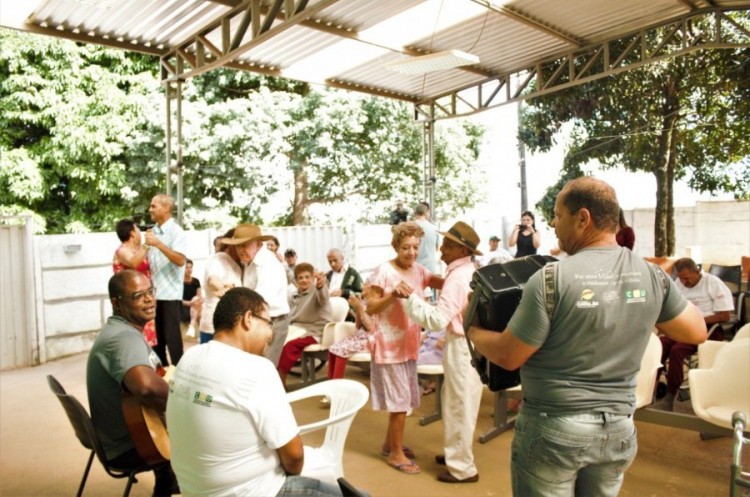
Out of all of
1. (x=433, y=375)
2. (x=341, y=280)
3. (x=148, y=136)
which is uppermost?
(x=148, y=136)

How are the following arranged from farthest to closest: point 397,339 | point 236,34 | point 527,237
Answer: point 527,237, point 236,34, point 397,339

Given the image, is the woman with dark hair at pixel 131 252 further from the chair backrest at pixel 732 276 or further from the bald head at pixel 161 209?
the chair backrest at pixel 732 276

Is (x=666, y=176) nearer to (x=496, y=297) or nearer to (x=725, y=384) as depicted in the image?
(x=725, y=384)

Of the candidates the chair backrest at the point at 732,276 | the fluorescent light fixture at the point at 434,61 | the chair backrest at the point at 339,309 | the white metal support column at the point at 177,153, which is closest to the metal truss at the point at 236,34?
the white metal support column at the point at 177,153

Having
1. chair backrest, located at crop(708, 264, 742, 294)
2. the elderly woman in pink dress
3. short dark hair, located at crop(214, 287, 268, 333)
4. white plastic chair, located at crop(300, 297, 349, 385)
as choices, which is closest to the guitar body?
short dark hair, located at crop(214, 287, 268, 333)

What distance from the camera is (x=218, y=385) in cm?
196

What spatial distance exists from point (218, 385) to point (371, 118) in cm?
1315

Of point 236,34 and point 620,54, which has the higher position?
point 620,54

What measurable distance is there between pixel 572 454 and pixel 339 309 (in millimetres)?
4601

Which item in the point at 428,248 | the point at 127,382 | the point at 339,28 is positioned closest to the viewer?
the point at 127,382

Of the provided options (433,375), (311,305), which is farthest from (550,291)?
(311,305)

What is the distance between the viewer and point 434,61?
20.2 feet

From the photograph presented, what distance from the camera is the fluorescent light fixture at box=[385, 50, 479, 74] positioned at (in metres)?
5.99

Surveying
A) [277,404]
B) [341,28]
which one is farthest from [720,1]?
[277,404]
